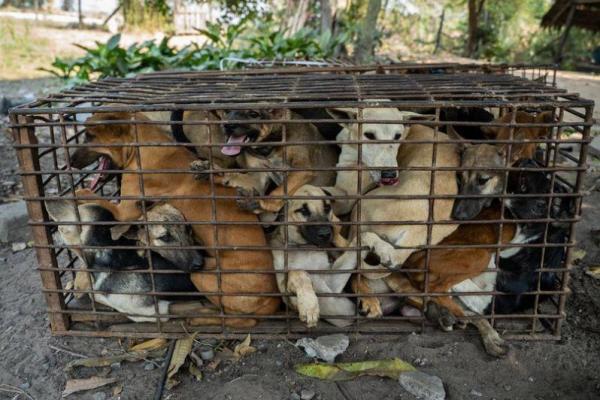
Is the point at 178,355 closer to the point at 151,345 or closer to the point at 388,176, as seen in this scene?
the point at 151,345

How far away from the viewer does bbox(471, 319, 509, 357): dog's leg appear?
10.7 ft

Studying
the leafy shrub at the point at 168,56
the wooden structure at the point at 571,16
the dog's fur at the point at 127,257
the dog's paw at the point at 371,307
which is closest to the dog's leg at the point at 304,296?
the dog's paw at the point at 371,307

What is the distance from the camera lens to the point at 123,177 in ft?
11.8

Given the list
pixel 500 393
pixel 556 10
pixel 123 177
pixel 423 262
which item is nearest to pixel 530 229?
pixel 423 262

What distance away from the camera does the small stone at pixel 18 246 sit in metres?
4.90

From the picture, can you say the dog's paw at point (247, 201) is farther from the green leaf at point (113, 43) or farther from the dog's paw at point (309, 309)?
the green leaf at point (113, 43)

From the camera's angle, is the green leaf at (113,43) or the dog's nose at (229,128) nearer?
the dog's nose at (229,128)

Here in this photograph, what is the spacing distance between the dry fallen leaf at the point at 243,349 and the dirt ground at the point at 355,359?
0.04 metres

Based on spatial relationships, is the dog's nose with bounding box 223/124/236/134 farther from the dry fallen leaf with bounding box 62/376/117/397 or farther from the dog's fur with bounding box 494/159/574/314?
the dog's fur with bounding box 494/159/574/314

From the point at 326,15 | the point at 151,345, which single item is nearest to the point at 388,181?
the point at 151,345

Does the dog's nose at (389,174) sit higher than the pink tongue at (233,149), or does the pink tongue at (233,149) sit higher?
the pink tongue at (233,149)

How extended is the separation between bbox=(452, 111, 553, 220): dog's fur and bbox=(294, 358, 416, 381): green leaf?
0.94 meters

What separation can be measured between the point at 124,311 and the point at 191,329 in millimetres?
429

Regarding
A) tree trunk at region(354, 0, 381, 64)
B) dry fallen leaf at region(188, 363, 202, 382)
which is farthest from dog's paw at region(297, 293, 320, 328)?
tree trunk at region(354, 0, 381, 64)
